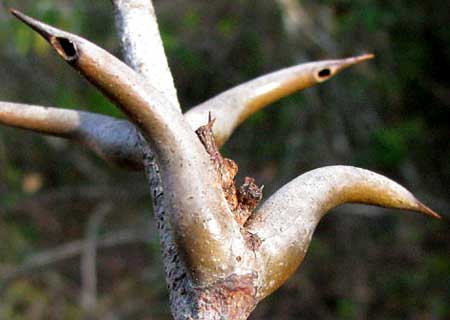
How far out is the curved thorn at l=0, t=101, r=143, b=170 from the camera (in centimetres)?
65

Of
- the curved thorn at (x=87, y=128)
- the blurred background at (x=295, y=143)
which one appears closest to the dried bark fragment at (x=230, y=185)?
the curved thorn at (x=87, y=128)

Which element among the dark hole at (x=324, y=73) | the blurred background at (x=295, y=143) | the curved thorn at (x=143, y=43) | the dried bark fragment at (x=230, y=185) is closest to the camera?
the dried bark fragment at (x=230, y=185)

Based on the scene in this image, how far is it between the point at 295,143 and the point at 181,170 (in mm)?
2616

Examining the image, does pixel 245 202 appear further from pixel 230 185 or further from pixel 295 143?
pixel 295 143

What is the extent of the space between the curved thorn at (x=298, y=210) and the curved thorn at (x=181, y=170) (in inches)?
1.2

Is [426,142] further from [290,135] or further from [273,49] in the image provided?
[273,49]

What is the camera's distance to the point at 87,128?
694mm

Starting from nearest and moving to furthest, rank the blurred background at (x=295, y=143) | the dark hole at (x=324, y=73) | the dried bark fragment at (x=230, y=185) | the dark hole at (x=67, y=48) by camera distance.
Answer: the dark hole at (x=67, y=48) < the dried bark fragment at (x=230, y=185) < the dark hole at (x=324, y=73) < the blurred background at (x=295, y=143)

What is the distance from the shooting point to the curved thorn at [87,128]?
0.65 metres

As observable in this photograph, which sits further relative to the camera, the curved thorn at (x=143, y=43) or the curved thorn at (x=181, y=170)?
the curved thorn at (x=143, y=43)

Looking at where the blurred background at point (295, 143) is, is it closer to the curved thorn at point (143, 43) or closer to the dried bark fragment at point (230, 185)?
the curved thorn at point (143, 43)

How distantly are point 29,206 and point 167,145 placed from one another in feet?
11.7

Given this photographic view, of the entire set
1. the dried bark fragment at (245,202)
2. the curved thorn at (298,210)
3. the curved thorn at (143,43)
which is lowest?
the curved thorn at (298,210)

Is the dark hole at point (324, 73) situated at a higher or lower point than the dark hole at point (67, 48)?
higher
